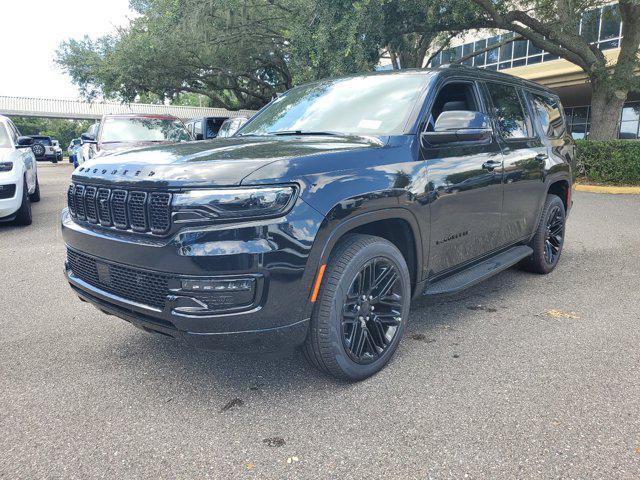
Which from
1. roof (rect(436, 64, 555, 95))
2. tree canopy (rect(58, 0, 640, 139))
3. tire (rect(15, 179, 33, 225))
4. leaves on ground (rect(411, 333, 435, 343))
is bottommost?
leaves on ground (rect(411, 333, 435, 343))

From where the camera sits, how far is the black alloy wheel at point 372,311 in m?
2.84

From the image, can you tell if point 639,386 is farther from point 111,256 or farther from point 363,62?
point 363,62

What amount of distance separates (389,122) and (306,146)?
75 cm

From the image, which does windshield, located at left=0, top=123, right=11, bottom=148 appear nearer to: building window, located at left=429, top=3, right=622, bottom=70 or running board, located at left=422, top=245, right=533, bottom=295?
running board, located at left=422, top=245, right=533, bottom=295

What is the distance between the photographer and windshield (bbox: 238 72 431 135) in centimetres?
341

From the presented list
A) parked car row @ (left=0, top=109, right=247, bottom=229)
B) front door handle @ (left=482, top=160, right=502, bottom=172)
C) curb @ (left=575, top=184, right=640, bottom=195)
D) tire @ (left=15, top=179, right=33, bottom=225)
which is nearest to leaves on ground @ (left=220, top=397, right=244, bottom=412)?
front door handle @ (left=482, top=160, right=502, bottom=172)

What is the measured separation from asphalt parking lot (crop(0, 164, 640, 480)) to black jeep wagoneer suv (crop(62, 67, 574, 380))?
36cm

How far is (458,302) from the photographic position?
174 inches

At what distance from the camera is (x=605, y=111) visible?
15039 mm

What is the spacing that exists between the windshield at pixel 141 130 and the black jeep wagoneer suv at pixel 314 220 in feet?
23.9

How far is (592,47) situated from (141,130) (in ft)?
44.7

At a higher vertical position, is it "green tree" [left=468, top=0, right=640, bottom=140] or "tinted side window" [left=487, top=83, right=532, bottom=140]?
"green tree" [left=468, top=0, right=640, bottom=140]

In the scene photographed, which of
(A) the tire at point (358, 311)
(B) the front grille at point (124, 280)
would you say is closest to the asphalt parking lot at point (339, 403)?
(A) the tire at point (358, 311)

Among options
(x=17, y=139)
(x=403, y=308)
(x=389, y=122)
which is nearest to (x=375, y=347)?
(x=403, y=308)
